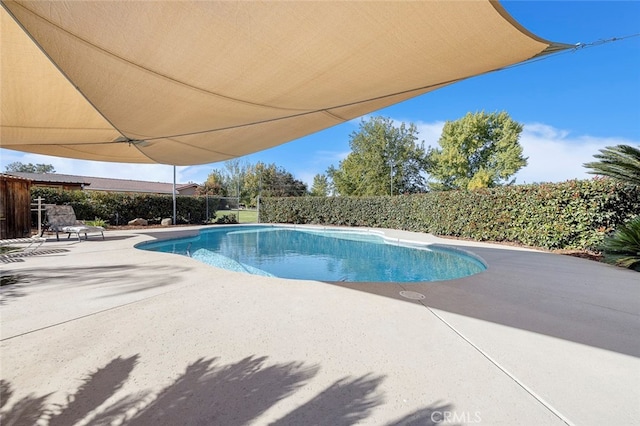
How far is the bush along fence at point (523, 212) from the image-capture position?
21.9ft

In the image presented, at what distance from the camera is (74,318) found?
8.96 feet

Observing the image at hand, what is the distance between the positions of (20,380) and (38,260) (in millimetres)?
4886

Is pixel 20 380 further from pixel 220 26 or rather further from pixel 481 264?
pixel 481 264

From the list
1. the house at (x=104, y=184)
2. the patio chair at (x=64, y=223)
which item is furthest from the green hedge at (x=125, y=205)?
the house at (x=104, y=184)

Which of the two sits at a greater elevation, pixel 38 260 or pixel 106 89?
pixel 106 89

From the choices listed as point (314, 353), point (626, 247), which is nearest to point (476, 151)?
point (626, 247)

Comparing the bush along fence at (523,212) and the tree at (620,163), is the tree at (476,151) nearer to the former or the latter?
the bush along fence at (523,212)

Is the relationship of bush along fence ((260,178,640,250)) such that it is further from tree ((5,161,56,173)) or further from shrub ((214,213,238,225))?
tree ((5,161,56,173))

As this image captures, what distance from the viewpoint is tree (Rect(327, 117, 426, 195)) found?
1029 inches

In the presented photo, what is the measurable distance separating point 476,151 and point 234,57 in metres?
29.2

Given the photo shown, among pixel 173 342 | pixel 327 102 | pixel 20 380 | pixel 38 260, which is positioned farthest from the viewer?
pixel 38 260

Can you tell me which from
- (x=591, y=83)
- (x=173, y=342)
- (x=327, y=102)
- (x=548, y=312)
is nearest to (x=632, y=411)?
(x=548, y=312)

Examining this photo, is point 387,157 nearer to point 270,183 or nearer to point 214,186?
point 270,183

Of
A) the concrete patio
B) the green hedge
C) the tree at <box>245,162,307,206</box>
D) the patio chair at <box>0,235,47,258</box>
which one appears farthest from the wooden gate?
the tree at <box>245,162,307,206</box>
